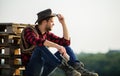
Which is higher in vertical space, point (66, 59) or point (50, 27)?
point (50, 27)

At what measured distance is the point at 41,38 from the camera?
10125mm

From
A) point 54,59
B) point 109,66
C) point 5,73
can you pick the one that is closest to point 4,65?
point 5,73

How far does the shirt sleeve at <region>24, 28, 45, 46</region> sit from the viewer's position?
9789 millimetres

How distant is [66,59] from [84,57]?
2823cm

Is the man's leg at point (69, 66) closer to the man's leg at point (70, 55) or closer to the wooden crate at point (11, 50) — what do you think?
the man's leg at point (70, 55)

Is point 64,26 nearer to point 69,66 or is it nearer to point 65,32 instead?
point 65,32

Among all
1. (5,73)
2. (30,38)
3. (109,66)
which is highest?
(30,38)

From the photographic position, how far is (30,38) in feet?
33.0

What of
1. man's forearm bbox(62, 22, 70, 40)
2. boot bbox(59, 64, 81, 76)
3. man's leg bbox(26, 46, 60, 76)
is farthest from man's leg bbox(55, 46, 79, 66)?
man's forearm bbox(62, 22, 70, 40)

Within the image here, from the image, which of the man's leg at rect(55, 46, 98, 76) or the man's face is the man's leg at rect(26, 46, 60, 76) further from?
the man's face

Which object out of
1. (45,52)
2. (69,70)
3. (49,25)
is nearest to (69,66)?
(69,70)

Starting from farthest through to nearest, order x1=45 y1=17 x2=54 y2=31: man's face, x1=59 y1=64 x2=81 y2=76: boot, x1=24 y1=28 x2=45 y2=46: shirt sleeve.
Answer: x1=45 y1=17 x2=54 y2=31: man's face
x1=59 y1=64 x2=81 y2=76: boot
x1=24 y1=28 x2=45 y2=46: shirt sleeve

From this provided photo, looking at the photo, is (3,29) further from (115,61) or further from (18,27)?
(115,61)

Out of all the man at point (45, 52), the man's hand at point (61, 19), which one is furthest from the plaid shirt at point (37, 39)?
the man's hand at point (61, 19)
